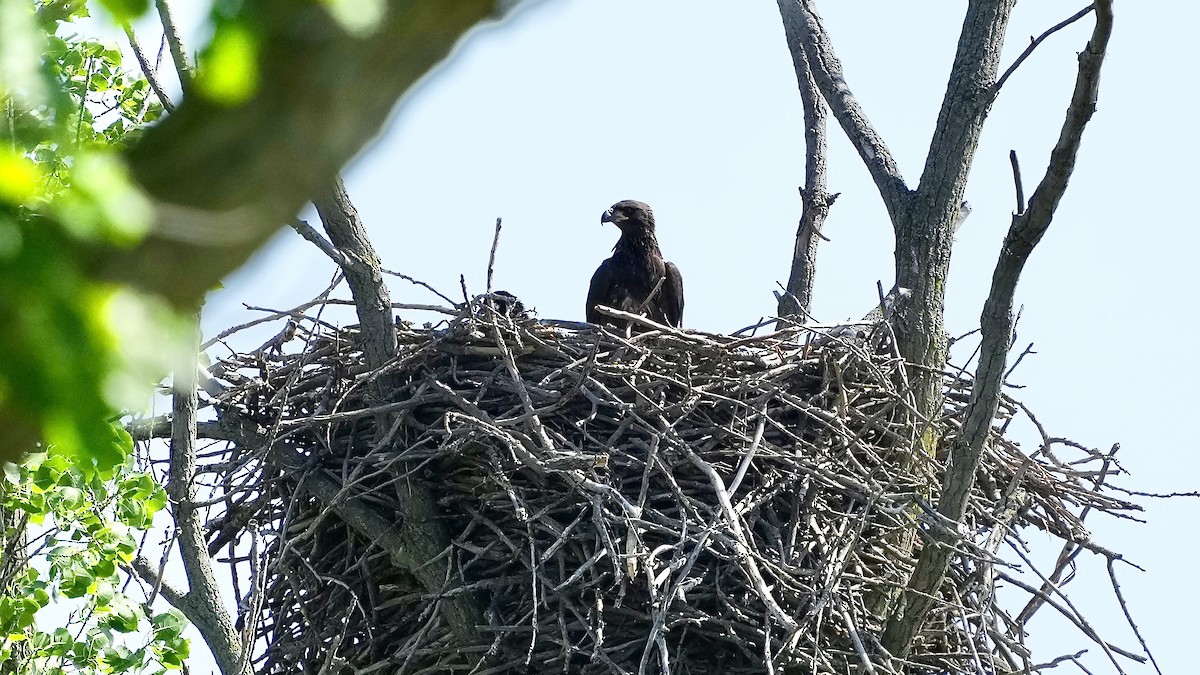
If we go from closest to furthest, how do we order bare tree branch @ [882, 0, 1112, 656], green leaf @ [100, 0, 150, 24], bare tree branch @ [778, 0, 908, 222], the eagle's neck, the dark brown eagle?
green leaf @ [100, 0, 150, 24]
bare tree branch @ [882, 0, 1112, 656]
bare tree branch @ [778, 0, 908, 222]
the dark brown eagle
the eagle's neck

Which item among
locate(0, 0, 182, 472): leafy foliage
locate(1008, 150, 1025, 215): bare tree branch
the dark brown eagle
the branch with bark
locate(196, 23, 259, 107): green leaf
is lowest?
locate(0, 0, 182, 472): leafy foliage

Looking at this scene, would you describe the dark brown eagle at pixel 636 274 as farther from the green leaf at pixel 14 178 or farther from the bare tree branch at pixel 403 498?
the green leaf at pixel 14 178

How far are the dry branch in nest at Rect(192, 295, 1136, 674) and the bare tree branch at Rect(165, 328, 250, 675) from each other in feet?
0.60

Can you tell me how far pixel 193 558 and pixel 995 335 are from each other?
2.85 meters

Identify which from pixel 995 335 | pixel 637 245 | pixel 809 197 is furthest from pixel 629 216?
pixel 995 335

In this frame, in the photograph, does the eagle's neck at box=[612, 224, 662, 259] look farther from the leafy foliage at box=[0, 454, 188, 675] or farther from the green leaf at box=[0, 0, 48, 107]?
the green leaf at box=[0, 0, 48, 107]

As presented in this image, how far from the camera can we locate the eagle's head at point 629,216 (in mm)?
8438

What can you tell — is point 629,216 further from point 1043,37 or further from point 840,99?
point 1043,37

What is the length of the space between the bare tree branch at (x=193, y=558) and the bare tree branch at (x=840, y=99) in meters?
3.22

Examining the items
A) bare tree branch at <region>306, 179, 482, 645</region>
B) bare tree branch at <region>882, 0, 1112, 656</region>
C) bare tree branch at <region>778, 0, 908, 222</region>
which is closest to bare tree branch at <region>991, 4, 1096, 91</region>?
bare tree branch at <region>882, 0, 1112, 656</region>

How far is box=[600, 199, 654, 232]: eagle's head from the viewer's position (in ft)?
27.7

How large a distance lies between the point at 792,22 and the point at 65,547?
478cm

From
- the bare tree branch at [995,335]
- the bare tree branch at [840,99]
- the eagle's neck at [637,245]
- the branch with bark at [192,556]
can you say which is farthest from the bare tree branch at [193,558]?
the eagle's neck at [637,245]

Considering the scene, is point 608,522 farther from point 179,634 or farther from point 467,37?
point 467,37
